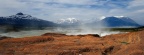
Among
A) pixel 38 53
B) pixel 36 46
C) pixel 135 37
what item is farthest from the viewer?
pixel 135 37

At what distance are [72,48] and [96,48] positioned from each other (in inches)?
143

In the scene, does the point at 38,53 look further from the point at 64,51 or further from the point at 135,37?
the point at 135,37

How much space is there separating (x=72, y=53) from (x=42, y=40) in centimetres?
992

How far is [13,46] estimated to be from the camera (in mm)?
39000

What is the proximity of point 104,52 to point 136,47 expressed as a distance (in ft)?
15.6

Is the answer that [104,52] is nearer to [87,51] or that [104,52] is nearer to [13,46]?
[87,51]

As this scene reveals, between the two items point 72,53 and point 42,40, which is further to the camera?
point 42,40

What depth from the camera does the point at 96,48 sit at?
36875 mm

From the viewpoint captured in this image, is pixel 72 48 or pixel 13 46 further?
pixel 13 46

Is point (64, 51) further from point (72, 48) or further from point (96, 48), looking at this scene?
point (96, 48)

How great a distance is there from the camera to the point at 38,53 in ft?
114

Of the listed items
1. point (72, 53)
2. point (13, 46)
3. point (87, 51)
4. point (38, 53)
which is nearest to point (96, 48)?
point (87, 51)

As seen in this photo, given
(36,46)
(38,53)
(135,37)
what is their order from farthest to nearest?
(135,37) → (36,46) → (38,53)

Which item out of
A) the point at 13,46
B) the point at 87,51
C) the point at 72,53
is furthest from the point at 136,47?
the point at 13,46
